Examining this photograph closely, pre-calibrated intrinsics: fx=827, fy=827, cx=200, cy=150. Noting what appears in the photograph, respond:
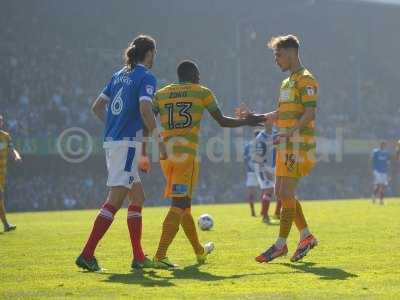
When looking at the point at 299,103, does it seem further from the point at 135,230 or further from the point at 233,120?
the point at 135,230

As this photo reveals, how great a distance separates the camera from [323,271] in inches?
309

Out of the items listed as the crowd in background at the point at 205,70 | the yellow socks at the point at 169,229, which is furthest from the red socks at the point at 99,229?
the crowd in background at the point at 205,70

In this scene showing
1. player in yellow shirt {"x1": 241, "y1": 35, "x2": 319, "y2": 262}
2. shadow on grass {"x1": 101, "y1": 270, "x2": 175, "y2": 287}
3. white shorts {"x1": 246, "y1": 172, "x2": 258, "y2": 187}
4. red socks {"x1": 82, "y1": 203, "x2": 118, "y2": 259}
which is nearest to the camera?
shadow on grass {"x1": 101, "y1": 270, "x2": 175, "y2": 287}

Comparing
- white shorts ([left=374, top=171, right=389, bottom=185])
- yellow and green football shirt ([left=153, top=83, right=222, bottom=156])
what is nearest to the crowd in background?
white shorts ([left=374, top=171, right=389, bottom=185])

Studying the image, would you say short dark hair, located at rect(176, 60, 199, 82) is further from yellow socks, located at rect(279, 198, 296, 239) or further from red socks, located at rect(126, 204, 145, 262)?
yellow socks, located at rect(279, 198, 296, 239)

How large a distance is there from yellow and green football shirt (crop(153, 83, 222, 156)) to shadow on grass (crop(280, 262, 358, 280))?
1.60 m

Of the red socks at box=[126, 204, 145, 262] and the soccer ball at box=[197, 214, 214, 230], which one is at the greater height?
the red socks at box=[126, 204, 145, 262]

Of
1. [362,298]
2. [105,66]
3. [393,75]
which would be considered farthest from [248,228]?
[393,75]

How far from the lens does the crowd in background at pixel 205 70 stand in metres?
35.6

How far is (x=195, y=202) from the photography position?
38.0m

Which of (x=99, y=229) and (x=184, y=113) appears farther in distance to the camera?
(x=184, y=113)

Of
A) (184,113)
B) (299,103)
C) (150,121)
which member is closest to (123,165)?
(150,121)

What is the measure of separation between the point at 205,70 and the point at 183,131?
107 feet

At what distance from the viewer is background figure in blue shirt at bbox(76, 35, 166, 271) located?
26.6 feet
